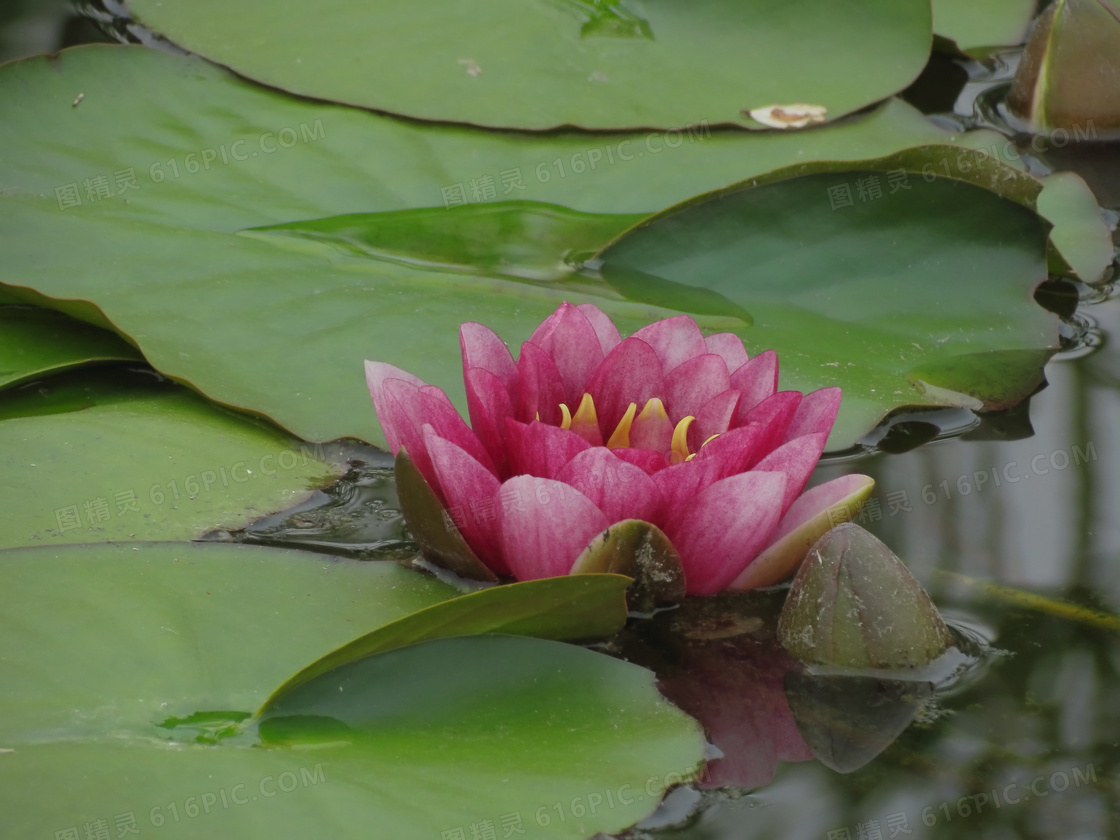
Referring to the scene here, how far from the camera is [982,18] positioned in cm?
286

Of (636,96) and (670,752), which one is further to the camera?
(636,96)

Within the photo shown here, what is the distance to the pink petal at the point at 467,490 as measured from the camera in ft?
4.19

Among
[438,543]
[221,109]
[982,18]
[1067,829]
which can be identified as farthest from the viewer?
[982,18]

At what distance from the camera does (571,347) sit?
4.75ft

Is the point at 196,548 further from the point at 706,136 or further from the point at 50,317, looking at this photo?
the point at 706,136

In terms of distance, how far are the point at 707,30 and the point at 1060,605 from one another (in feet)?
5.41

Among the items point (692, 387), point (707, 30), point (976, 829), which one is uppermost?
point (707, 30)

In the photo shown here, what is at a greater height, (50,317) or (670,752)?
(50,317)

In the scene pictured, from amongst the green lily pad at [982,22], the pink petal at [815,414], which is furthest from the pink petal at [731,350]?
the green lily pad at [982,22]

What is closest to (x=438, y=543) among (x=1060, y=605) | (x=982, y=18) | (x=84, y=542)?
(x=84, y=542)

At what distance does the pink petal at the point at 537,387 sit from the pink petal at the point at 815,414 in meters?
0.31

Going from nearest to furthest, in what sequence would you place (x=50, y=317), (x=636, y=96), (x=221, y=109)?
(x=50, y=317) → (x=221, y=109) → (x=636, y=96)

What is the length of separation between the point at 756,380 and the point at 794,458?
0.16 m

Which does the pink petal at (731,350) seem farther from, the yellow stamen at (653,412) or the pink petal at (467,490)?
the pink petal at (467,490)
